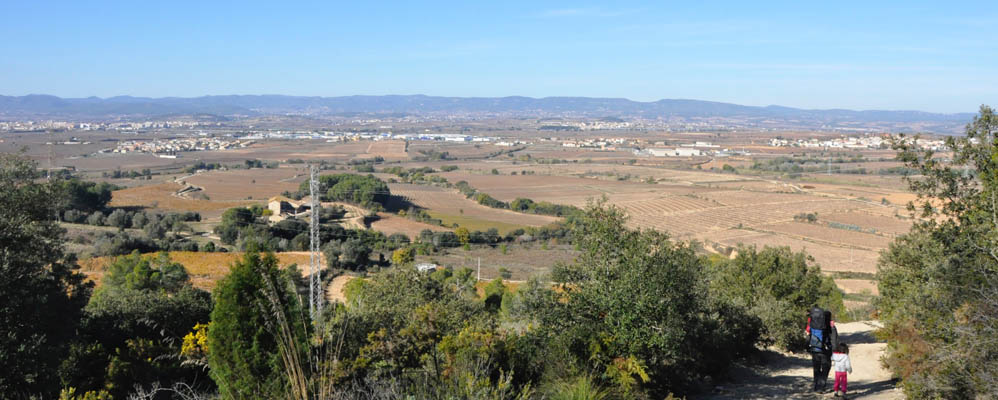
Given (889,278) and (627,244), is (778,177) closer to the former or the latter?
(889,278)

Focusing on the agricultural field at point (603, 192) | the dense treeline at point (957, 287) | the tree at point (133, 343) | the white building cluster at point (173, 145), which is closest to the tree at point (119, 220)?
the agricultural field at point (603, 192)

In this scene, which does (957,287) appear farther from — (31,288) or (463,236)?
(463,236)

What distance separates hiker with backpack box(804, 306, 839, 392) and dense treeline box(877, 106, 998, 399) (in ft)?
3.34

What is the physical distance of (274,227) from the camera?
4231 cm

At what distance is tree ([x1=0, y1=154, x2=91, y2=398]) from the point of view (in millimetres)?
8336

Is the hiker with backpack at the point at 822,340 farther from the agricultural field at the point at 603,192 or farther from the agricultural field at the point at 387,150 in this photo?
the agricultural field at the point at 387,150

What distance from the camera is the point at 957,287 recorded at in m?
7.84

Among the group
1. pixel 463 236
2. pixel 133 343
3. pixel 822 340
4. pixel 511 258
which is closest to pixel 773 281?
pixel 822 340

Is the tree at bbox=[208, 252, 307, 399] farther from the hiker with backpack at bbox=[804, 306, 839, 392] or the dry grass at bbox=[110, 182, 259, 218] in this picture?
the dry grass at bbox=[110, 182, 259, 218]

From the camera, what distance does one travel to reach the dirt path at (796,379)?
34.3ft

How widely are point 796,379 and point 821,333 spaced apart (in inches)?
123

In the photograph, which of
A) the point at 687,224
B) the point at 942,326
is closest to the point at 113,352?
the point at 942,326

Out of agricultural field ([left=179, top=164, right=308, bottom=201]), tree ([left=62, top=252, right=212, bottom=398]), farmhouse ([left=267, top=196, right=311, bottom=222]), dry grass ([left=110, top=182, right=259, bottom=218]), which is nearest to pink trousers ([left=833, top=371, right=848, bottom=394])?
tree ([left=62, top=252, right=212, bottom=398])

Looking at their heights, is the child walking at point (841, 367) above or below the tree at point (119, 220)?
above
